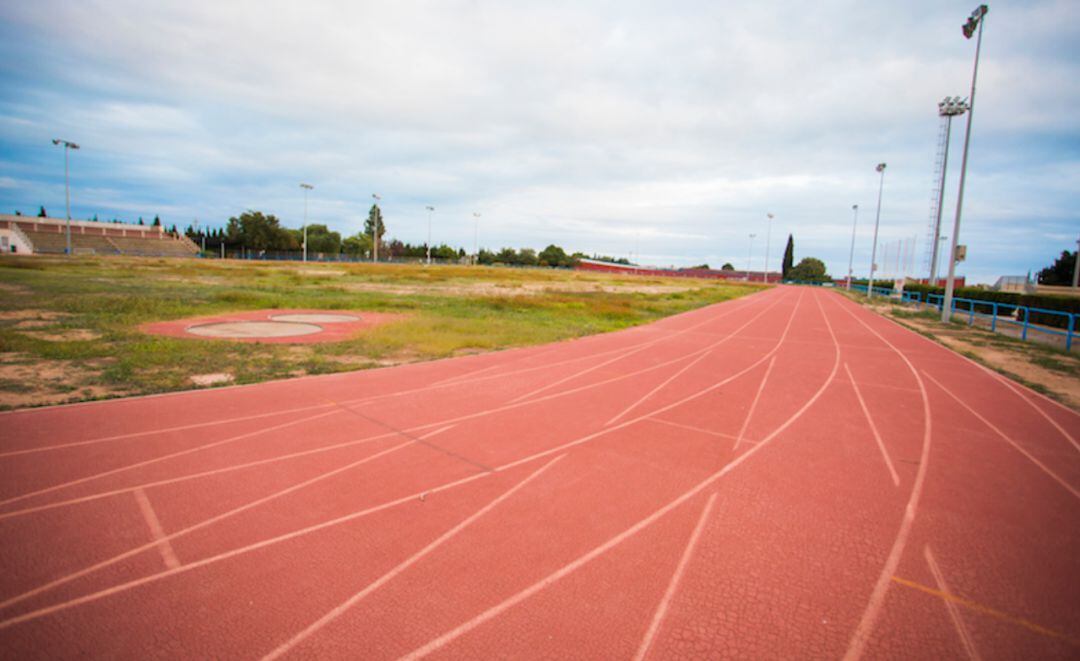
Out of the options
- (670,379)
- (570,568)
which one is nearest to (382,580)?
(570,568)

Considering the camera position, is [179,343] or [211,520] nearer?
[211,520]

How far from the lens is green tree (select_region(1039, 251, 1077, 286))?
1943 inches

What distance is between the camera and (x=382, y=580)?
10.6 ft

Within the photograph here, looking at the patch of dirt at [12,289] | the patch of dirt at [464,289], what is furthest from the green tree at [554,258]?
the patch of dirt at [12,289]

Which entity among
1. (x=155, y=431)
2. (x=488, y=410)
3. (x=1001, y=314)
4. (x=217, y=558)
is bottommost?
(x=217, y=558)

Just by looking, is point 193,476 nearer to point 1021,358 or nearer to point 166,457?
point 166,457

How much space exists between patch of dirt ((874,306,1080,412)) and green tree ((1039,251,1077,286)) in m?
48.5

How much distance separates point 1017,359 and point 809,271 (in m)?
126

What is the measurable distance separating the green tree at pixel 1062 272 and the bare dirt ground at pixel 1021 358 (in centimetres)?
4759

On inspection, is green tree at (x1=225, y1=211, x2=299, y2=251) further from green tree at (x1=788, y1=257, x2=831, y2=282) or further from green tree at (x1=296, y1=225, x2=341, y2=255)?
green tree at (x1=788, y1=257, x2=831, y2=282)

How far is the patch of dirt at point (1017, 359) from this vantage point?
9.51 metres

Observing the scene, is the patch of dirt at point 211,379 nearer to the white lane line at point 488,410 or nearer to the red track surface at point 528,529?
the red track surface at point 528,529

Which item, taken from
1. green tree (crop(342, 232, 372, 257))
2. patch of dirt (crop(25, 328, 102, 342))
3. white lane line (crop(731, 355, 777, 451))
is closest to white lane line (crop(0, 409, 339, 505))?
white lane line (crop(731, 355, 777, 451))

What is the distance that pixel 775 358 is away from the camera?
11891 millimetres
